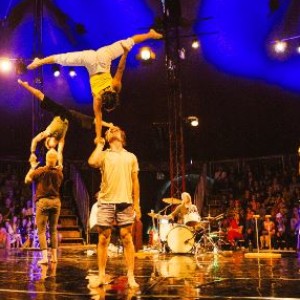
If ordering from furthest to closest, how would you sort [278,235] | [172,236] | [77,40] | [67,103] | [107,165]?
[67,103]
[77,40]
[278,235]
[172,236]
[107,165]

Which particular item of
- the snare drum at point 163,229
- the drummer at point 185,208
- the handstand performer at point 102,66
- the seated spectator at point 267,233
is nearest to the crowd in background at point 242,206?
the seated spectator at point 267,233

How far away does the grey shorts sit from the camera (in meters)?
4.23

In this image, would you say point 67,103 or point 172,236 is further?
point 67,103

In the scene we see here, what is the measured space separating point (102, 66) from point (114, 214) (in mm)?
2403

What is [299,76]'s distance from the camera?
585 inches

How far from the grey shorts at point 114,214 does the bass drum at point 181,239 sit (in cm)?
558

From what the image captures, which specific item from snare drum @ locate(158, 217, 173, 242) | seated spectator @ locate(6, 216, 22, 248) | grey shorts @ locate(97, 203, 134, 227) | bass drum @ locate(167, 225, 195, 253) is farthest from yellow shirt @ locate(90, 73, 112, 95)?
seated spectator @ locate(6, 216, 22, 248)

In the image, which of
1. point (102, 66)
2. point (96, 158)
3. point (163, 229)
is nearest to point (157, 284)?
point (96, 158)

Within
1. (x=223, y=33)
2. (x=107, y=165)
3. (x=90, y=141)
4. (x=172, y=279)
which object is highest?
(x=223, y=33)

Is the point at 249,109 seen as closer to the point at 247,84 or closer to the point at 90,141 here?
the point at 247,84

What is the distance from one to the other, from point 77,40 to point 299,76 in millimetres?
8044

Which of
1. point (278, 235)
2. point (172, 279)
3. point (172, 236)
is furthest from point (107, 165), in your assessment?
point (278, 235)

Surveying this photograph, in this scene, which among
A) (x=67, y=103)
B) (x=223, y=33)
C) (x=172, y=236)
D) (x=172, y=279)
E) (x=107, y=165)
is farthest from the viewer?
(x=67, y=103)

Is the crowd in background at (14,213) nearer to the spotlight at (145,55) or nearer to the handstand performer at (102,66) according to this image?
the spotlight at (145,55)
